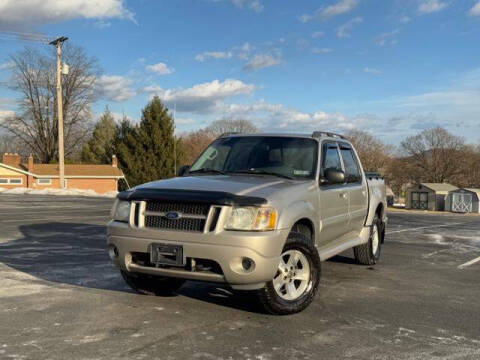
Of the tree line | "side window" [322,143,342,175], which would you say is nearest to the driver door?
"side window" [322,143,342,175]

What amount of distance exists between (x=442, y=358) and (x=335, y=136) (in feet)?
12.5

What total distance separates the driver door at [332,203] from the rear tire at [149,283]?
1857mm

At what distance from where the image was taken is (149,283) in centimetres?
534

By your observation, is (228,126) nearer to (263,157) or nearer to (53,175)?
(53,175)

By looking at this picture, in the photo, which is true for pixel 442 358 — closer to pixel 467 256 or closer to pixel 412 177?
pixel 467 256

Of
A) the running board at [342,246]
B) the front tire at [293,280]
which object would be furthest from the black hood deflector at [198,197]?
the running board at [342,246]

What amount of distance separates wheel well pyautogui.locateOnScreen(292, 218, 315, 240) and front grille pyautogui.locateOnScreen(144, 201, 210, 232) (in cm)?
112

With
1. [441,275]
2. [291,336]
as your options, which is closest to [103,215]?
[441,275]

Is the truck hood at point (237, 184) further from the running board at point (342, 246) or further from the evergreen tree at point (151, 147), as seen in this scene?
the evergreen tree at point (151, 147)

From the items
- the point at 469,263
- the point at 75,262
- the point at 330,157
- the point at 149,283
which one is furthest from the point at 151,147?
the point at 149,283

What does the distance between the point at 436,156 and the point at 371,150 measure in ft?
34.3

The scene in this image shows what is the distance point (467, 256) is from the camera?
29.8 ft

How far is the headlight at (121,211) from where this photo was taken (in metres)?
4.91

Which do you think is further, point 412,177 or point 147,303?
point 412,177
